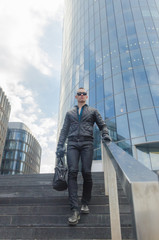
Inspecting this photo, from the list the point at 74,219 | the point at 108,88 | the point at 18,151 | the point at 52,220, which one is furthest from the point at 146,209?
the point at 18,151

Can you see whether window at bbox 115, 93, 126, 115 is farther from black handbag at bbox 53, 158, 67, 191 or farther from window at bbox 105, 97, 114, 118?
black handbag at bbox 53, 158, 67, 191

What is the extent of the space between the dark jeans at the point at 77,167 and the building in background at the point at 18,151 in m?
58.7

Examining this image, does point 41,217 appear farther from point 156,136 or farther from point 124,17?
point 124,17

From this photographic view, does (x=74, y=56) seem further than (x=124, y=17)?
Yes

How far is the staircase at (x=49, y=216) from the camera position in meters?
2.29

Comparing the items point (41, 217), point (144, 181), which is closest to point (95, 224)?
point (41, 217)

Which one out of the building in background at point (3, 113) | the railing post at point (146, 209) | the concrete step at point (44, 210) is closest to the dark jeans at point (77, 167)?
the concrete step at point (44, 210)

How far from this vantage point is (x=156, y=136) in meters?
12.8

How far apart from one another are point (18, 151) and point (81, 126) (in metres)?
61.2

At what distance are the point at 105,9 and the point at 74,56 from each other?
23.4ft

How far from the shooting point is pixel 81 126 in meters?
3.12

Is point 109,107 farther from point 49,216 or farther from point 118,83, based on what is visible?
point 49,216

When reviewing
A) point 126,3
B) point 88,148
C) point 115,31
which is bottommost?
point 88,148

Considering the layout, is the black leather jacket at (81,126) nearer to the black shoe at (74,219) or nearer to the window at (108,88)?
the black shoe at (74,219)
